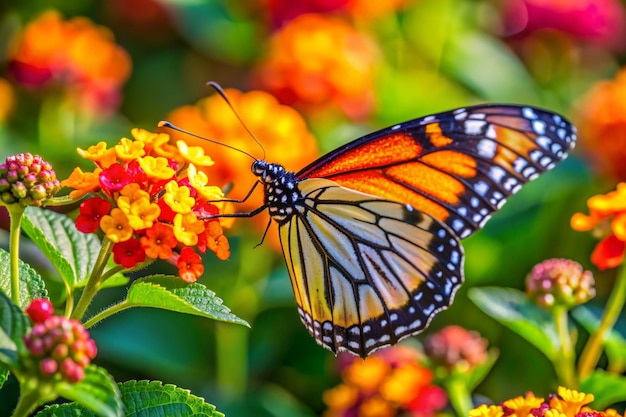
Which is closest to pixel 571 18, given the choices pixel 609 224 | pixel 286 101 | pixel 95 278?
pixel 286 101

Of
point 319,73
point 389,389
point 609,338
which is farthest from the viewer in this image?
point 319,73

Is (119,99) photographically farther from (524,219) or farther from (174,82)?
(524,219)

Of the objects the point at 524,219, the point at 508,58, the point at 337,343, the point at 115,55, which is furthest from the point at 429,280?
the point at 508,58

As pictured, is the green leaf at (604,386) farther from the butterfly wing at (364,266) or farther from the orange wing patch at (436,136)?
the orange wing patch at (436,136)

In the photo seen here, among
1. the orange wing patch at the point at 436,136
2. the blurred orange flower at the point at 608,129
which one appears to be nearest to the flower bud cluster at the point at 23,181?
the orange wing patch at the point at 436,136

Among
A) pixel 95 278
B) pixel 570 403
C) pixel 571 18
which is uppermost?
pixel 571 18

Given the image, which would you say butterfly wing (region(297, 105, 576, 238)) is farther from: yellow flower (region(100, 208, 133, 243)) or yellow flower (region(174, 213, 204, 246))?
yellow flower (region(100, 208, 133, 243))

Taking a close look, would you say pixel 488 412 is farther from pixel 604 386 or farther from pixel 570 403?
pixel 604 386
